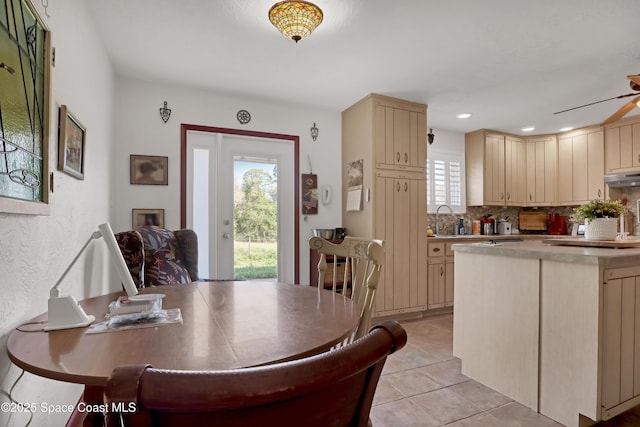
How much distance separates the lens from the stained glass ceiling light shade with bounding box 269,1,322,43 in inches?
75.5

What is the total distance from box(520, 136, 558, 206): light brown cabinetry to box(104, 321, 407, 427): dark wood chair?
5.48m

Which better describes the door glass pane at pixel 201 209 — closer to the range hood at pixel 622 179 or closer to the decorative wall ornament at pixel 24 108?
the decorative wall ornament at pixel 24 108

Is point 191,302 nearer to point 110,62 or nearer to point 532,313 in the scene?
point 532,313

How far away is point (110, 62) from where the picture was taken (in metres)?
2.69

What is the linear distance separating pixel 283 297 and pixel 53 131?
128cm

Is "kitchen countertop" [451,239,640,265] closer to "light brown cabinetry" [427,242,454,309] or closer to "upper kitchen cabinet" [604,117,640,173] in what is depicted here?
"light brown cabinetry" [427,242,454,309]

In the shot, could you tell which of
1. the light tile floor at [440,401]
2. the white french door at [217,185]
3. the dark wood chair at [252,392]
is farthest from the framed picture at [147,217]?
the dark wood chair at [252,392]

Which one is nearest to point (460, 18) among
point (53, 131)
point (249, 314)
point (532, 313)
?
point (532, 313)

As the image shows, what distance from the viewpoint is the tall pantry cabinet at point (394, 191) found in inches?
137

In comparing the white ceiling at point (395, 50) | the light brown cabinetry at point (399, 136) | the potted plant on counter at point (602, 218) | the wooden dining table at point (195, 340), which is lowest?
the wooden dining table at point (195, 340)

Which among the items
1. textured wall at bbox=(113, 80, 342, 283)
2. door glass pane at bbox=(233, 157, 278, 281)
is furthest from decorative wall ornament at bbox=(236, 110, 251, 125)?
door glass pane at bbox=(233, 157, 278, 281)

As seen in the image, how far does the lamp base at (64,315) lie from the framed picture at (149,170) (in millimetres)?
2304

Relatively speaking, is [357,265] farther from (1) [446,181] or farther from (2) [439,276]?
(1) [446,181]

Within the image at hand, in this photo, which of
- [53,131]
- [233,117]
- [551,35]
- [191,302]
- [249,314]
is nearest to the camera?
[249,314]
